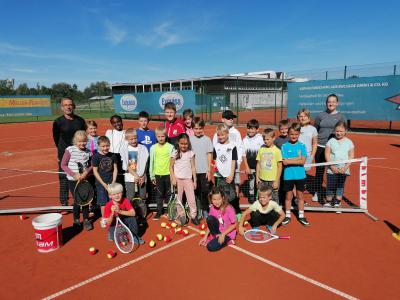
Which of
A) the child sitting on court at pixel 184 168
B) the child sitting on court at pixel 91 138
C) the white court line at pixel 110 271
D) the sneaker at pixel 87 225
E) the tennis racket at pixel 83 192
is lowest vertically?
the white court line at pixel 110 271

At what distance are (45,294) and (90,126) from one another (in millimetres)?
3613

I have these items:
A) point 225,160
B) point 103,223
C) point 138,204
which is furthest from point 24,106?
point 225,160

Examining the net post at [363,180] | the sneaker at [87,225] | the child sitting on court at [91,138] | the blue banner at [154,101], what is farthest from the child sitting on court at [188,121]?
the blue banner at [154,101]

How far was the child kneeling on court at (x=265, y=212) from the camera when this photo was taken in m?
4.99

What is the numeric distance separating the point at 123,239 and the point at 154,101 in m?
26.5

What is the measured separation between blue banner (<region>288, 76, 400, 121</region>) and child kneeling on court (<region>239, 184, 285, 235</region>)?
14979 mm

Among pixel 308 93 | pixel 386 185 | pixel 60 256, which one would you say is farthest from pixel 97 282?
pixel 308 93

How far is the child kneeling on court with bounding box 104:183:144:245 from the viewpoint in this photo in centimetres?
458

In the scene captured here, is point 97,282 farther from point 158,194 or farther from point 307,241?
point 307,241

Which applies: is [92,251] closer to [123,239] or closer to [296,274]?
[123,239]

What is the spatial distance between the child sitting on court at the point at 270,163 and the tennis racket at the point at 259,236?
86 cm

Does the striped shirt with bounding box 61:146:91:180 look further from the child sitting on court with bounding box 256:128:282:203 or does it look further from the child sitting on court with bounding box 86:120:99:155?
the child sitting on court with bounding box 256:128:282:203

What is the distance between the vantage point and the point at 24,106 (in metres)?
34.1

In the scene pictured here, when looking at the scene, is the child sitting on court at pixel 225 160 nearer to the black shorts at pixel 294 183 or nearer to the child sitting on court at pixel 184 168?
the child sitting on court at pixel 184 168
